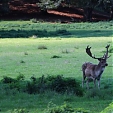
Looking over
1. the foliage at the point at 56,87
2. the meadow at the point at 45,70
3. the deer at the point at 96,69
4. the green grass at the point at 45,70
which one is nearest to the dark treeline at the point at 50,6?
the meadow at the point at 45,70

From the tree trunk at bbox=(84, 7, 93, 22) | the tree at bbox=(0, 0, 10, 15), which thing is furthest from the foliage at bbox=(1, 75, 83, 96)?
the tree trunk at bbox=(84, 7, 93, 22)

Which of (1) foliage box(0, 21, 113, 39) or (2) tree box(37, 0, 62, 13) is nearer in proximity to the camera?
(1) foliage box(0, 21, 113, 39)

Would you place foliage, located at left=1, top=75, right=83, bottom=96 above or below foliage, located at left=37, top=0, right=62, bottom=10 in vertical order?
above

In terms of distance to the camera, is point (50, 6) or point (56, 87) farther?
point (50, 6)

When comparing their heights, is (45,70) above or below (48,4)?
above

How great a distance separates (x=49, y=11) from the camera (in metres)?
78.2

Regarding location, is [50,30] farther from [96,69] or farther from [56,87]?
[56,87]

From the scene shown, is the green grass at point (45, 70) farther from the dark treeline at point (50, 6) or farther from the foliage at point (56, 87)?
the dark treeline at point (50, 6)

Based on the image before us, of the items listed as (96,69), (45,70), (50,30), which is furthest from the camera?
(50,30)

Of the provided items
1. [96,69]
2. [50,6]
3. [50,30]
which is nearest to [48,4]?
[50,6]

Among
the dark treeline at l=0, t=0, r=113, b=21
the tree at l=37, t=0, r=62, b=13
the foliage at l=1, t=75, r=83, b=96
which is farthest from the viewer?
the tree at l=37, t=0, r=62, b=13

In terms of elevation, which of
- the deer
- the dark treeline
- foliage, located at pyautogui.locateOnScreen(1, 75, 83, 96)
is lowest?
the dark treeline

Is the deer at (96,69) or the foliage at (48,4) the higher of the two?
the deer at (96,69)

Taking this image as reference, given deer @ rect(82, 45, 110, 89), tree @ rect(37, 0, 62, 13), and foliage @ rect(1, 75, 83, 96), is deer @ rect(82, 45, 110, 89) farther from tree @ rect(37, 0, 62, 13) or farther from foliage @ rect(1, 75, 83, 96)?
tree @ rect(37, 0, 62, 13)
